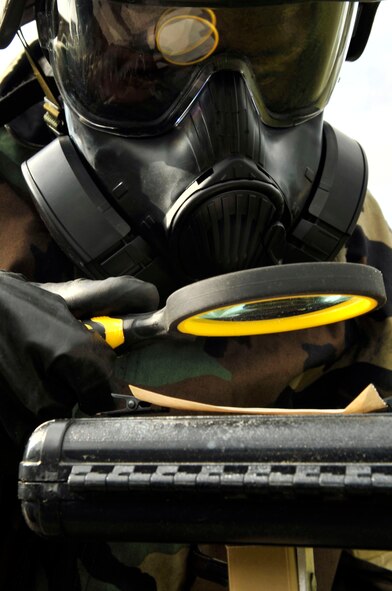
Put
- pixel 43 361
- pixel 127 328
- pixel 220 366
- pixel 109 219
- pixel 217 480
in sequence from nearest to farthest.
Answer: pixel 217 480 < pixel 43 361 < pixel 127 328 < pixel 109 219 < pixel 220 366

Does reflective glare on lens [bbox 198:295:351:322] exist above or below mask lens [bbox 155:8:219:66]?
below

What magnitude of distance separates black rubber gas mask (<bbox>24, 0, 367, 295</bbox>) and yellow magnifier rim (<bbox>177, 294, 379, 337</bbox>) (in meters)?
0.51

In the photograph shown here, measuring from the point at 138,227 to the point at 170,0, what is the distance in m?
0.45

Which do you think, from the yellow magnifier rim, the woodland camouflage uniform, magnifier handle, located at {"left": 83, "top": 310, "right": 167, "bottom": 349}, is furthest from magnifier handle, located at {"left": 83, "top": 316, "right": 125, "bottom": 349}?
the woodland camouflage uniform

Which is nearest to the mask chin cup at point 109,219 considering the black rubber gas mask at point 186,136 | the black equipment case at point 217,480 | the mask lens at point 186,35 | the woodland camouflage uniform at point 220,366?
the black rubber gas mask at point 186,136

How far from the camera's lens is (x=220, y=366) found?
1880 mm

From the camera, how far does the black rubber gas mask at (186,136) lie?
1.64 m

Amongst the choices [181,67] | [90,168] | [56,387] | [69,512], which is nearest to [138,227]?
[90,168]

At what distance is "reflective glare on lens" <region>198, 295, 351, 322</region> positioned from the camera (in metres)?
1.03

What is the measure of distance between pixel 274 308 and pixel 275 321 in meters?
0.06

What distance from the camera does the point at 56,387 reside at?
1.26m

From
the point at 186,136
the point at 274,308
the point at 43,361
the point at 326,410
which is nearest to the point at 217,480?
the point at 326,410

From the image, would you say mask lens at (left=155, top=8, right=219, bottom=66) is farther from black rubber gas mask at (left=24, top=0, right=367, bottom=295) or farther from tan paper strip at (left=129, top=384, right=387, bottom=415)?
tan paper strip at (left=129, top=384, right=387, bottom=415)

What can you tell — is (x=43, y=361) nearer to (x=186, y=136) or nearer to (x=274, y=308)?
(x=274, y=308)
